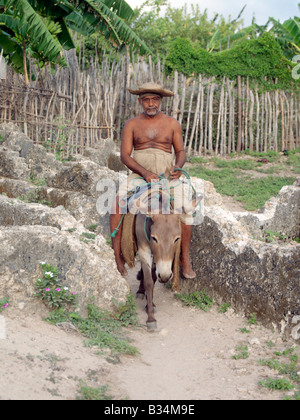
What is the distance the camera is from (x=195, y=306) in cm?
512

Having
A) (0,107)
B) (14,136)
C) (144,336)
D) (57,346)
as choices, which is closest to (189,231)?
(144,336)

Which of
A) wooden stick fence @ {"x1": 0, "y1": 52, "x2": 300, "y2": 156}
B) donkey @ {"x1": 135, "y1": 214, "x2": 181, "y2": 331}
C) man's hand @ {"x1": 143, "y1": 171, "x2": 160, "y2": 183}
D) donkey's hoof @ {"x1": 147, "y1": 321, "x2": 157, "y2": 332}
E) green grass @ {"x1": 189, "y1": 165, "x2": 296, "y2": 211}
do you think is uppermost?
wooden stick fence @ {"x1": 0, "y1": 52, "x2": 300, "y2": 156}

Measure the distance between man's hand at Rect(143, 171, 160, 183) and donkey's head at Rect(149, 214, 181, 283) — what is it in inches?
23.8

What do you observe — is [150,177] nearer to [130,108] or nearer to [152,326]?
[152,326]

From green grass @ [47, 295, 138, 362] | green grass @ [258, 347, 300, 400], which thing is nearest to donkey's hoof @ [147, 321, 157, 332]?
green grass @ [47, 295, 138, 362]

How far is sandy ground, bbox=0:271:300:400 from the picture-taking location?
2979 millimetres

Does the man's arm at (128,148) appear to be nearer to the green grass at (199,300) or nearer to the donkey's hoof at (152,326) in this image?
the green grass at (199,300)

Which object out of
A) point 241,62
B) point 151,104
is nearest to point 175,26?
point 241,62

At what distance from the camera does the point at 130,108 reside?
13.7 meters

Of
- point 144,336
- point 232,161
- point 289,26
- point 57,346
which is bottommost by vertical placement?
point 144,336

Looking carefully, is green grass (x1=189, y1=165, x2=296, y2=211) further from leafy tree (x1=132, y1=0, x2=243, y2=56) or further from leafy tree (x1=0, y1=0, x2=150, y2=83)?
leafy tree (x1=132, y1=0, x2=243, y2=56)
